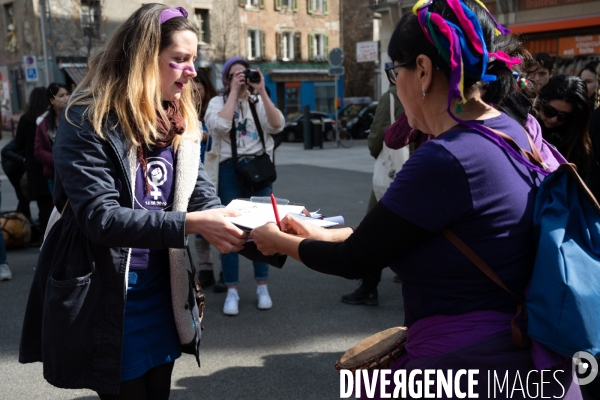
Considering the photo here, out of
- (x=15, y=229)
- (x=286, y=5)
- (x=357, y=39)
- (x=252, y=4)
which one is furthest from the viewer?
(x=357, y=39)

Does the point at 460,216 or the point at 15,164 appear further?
the point at 15,164

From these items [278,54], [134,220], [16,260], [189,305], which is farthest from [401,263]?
[278,54]

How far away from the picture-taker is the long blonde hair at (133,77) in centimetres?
203

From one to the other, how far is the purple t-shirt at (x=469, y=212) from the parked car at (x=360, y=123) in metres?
23.3

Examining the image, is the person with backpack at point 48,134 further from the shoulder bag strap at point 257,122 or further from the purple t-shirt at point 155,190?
the purple t-shirt at point 155,190

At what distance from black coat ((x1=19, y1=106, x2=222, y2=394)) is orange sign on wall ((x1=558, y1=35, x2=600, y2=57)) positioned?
15.7 metres

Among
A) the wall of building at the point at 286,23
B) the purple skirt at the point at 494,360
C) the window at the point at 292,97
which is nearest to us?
the purple skirt at the point at 494,360

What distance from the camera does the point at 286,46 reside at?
3784 cm

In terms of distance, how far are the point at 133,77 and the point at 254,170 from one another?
8.96 ft

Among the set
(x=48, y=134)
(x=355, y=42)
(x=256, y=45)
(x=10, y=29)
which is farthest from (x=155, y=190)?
(x=355, y=42)

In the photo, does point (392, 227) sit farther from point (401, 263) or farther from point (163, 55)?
point (163, 55)

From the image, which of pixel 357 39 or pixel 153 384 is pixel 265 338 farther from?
pixel 357 39

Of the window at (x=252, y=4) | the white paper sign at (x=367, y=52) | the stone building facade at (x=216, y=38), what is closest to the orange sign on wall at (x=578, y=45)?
the white paper sign at (x=367, y=52)

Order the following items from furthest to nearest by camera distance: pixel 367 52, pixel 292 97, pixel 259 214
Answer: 1. pixel 292 97
2. pixel 367 52
3. pixel 259 214
